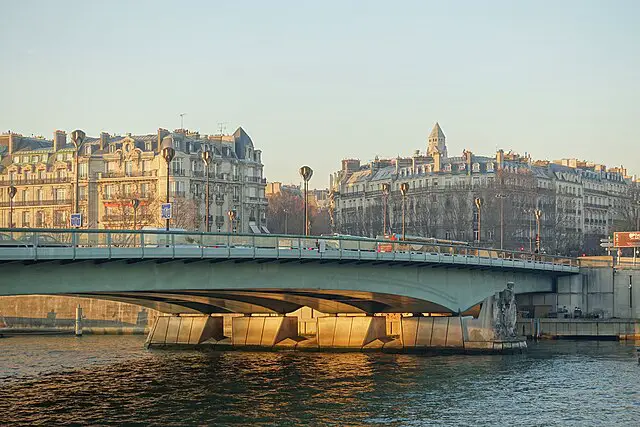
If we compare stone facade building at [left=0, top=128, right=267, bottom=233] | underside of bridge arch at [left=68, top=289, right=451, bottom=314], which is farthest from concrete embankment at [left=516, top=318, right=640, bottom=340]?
stone facade building at [left=0, top=128, right=267, bottom=233]

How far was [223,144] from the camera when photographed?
165250mm

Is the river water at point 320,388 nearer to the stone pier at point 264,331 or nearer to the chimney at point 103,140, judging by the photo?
the stone pier at point 264,331

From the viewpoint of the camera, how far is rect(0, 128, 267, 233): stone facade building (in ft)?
497

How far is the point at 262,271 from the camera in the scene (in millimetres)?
60375

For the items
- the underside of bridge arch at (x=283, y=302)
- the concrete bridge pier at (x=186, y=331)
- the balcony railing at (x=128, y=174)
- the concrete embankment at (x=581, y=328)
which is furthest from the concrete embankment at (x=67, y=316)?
the balcony railing at (x=128, y=174)

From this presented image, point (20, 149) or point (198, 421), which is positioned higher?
point (20, 149)

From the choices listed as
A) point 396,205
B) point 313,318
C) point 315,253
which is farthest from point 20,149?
point 315,253

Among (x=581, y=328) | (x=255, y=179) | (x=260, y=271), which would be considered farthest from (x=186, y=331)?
(x=255, y=179)

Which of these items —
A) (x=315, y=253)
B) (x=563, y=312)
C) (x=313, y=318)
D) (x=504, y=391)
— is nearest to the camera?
(x=504, y=391)

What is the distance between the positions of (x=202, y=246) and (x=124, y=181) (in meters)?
100

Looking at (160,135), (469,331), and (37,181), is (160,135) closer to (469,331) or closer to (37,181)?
(37,181)

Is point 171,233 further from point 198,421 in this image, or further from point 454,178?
point 454,178

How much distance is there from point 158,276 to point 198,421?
786 cm

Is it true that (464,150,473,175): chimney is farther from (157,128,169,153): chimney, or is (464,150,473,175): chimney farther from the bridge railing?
the bridge railing
